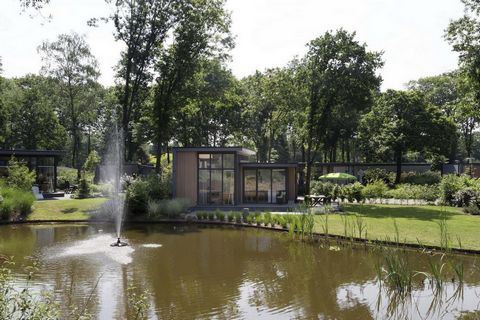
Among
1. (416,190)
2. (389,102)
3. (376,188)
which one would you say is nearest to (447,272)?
(376,188)

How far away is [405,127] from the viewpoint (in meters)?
40.7

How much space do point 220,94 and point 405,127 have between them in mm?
19465

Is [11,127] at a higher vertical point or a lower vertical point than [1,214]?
higher

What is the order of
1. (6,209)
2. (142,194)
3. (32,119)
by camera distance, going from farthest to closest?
(32,119) < (142,194) < (6,209)

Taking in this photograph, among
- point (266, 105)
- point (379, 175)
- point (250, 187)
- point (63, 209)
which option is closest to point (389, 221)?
point (250, 187)

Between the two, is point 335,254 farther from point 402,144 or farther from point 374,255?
point 402,144

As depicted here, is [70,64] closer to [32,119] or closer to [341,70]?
[32,119]

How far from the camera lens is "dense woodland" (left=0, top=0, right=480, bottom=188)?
2553cm

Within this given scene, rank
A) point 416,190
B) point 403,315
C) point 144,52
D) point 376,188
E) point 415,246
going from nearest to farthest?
point 403,315
point 415,246
point 144,52
point 376,188
point 416,190

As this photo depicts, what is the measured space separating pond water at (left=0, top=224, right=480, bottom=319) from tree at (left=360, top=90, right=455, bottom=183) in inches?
1116

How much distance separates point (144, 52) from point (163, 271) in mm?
18097

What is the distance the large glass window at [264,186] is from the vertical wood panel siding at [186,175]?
3574mm

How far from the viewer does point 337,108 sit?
32.2 metres

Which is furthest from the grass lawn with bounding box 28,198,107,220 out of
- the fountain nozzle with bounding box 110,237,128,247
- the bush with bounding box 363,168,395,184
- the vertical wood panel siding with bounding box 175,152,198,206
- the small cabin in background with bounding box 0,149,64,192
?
the bush with bounding box 363,168,395,184
